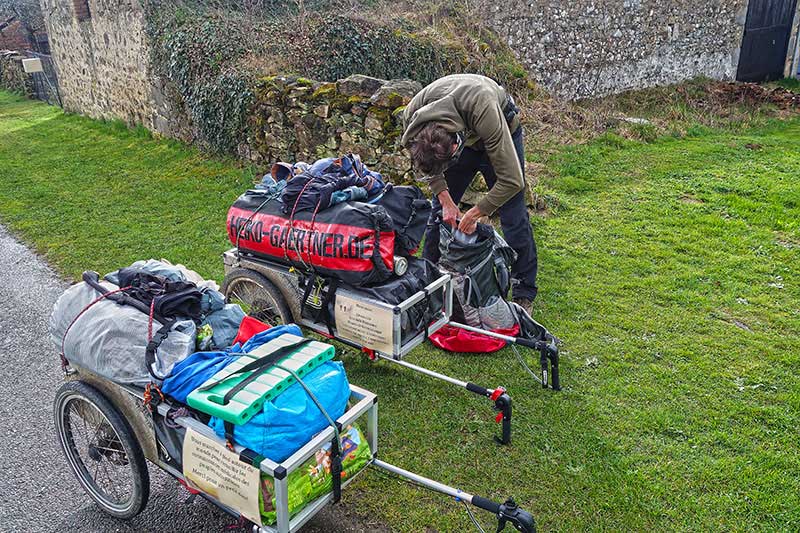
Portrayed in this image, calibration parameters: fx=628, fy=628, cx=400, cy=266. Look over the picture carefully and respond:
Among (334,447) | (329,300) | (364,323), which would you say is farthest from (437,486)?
(329,300)

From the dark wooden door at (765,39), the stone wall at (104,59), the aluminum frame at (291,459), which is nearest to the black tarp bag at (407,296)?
the aluminum frame at (291,459)

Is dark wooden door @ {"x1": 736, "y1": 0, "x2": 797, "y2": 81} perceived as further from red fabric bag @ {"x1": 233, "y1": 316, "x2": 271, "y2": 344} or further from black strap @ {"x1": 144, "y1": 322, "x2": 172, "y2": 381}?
black strap @ {"x1": 144, "y1": 322, "x2": 172, "y2": 381}

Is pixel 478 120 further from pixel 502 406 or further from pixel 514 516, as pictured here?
pixel 514 516

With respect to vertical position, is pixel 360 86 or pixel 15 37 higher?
pixel 360 86

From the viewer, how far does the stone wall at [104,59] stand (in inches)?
460

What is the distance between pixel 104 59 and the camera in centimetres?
1327

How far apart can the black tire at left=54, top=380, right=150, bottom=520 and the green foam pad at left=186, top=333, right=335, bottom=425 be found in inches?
23.4

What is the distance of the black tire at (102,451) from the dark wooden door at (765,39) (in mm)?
18412

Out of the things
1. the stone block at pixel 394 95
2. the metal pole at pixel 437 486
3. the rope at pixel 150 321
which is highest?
the stone block at pixel 394 95

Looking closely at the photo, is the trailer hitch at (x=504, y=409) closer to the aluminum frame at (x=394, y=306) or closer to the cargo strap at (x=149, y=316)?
the aluminum frame at (x=394, y=306)

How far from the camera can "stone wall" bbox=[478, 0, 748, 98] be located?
12.5 metres

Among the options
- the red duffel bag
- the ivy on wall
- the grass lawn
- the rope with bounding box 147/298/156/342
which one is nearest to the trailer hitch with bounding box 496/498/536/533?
the grass lawn

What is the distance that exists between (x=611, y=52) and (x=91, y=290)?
13.3 m

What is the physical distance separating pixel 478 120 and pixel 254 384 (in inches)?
99.3
